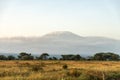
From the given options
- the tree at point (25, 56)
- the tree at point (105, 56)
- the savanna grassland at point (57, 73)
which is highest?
the tree at point (25, 56)

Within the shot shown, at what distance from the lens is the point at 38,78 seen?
26641 millimetres

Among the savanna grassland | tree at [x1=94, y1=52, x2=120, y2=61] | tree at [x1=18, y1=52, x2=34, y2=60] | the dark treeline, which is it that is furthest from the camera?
tree at [x1=94, y1=52, x2=120, y2=61]

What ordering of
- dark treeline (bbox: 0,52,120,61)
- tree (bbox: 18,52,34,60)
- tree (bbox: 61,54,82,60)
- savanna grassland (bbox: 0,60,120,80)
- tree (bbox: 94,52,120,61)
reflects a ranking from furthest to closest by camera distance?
1. tree (bbox: 94,52,120,61)
2. tree (bbox: 61,54,82,60)
3. dark treeline (bbox: 0,52,120,61)
4. tree (bbox: 18,52,34,60)
5. savanna grassland (bbox: 0,60,120,80)

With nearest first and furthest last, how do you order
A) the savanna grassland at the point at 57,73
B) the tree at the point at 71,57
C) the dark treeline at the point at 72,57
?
the savanna grassland at the point at 57,73 < the dark treeline at the point at 72,57 < the tree at the point at 71,57

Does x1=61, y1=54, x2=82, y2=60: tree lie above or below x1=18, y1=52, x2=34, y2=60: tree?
below

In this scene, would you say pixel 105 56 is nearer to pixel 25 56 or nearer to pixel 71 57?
pixel 71 57

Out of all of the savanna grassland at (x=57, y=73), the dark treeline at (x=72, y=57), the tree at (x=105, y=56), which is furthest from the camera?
the tree at (x=105, y=56)

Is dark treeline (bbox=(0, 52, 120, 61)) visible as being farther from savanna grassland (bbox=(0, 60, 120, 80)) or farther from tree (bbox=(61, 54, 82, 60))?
savanna grassland (bbox=(0, 60, 120, 80))

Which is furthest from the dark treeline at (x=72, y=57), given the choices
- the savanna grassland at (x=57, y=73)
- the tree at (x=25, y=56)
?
the savanna grassland at (x=57, y=73)

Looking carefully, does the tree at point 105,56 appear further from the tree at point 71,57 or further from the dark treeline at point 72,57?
the tree at point 71,57

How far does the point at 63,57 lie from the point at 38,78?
8922cm

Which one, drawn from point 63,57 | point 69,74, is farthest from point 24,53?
point 69,74

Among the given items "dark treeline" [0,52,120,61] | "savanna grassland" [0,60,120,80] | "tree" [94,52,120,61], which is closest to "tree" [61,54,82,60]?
"dark treeline" [0,52,120,61]

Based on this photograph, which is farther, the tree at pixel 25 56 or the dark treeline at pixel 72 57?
the dark treeline at pixel 72 57
